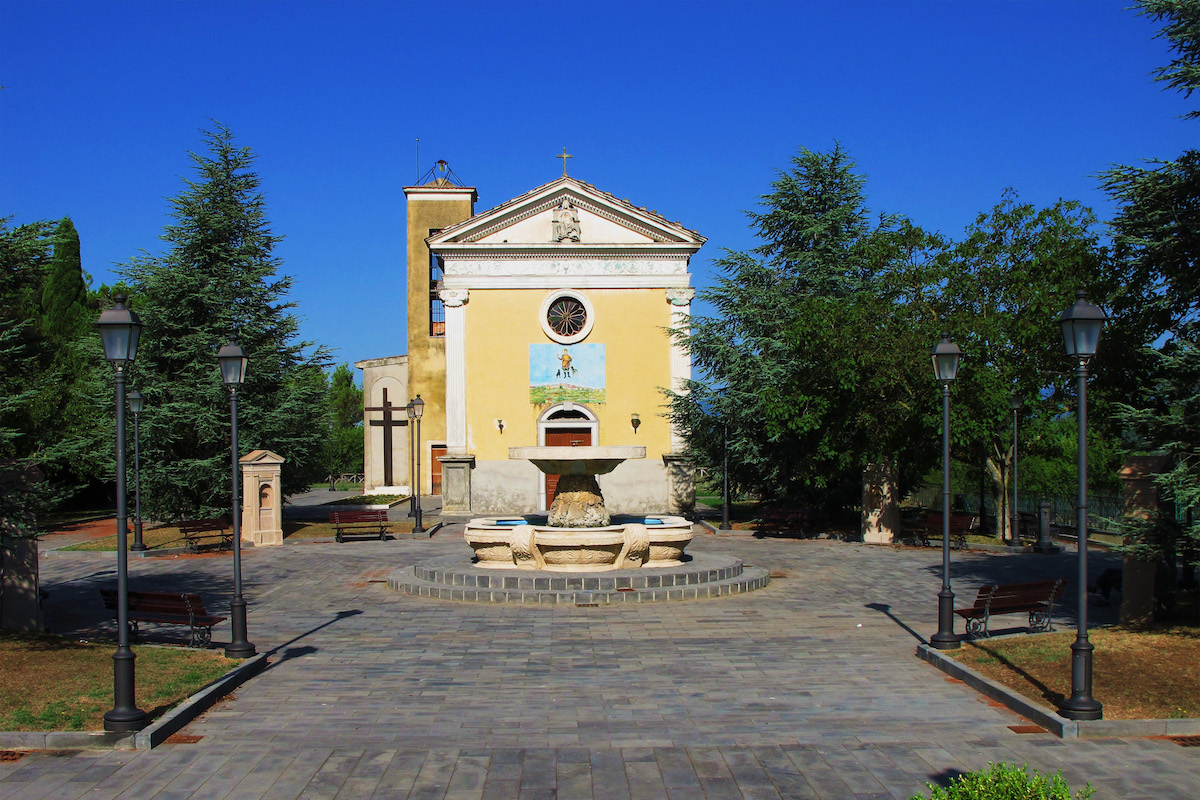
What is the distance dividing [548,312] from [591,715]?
76.6 feet

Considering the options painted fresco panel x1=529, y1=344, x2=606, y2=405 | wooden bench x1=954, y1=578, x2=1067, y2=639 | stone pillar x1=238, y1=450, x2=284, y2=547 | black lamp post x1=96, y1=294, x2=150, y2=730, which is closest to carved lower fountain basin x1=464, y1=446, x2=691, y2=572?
wooden bench x1=954, y1=578, x2=1067, y2=639

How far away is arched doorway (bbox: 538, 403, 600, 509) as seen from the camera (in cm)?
3062

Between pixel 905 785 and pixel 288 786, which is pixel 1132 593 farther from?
pixel 288 786

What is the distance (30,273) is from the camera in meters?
11.2

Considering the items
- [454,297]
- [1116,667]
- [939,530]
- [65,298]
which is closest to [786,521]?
[939,530]

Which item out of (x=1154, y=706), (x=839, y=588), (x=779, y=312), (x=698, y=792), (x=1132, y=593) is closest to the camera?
(x=698, y=792)

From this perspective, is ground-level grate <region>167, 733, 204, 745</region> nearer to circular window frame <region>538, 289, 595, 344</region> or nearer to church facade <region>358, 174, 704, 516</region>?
church facade <region>358, 174, 704, 516</region>

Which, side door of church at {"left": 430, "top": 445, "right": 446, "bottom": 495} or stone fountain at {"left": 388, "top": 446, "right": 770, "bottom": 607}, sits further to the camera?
side door of church at {"left": 430, "top": 445, "right": 446, "bottom": 495}

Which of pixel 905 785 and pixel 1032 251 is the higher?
pixel 1032 251

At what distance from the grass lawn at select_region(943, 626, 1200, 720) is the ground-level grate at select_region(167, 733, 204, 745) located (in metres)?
7.71

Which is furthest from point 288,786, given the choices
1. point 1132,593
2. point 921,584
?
point 921,584

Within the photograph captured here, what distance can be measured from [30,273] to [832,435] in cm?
1743

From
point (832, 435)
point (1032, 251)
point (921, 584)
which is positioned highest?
point (1032, 251)

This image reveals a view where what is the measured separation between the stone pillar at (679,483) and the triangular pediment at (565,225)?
7.24m
